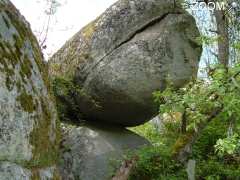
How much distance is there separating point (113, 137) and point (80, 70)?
1.36 m

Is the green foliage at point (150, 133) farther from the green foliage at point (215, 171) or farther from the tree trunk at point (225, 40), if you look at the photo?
the green foliage at point (215, 171)

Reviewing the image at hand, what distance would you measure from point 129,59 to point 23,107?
4106mm

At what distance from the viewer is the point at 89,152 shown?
8680mm

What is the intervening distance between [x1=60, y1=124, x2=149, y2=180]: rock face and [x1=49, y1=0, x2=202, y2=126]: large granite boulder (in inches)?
16.2

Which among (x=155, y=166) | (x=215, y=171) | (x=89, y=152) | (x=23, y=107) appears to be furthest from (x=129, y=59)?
(x=23, y=107)

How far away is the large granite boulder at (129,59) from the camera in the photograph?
28.1 feet

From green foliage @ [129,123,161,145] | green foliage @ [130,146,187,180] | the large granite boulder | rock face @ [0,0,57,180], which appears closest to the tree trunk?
the large granite boulder

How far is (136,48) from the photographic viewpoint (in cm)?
863

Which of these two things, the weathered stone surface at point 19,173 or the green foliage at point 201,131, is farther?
the green foliage at point 201,131

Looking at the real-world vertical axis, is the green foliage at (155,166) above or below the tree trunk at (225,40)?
below

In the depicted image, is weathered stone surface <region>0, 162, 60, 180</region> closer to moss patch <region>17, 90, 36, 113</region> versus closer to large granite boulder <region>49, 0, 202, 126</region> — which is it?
moss patch <region>17, 90, 36, 113</region>

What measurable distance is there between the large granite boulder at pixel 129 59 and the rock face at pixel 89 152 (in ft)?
1.35

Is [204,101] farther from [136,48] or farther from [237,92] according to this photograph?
[136,48]

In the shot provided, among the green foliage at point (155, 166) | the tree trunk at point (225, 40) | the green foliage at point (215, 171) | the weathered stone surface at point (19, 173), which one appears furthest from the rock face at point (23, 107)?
the tree trunk at point (225, 40)
